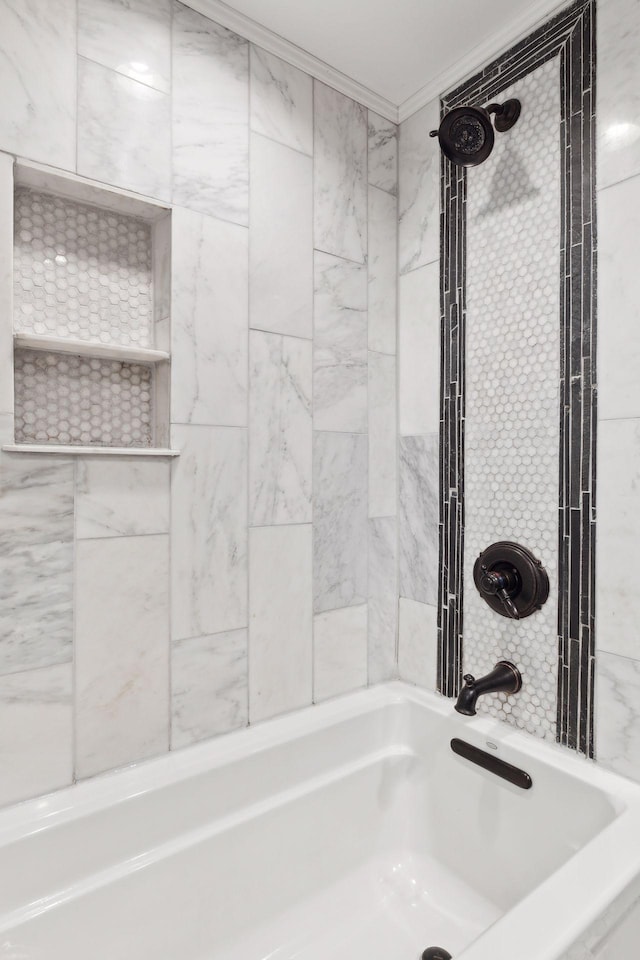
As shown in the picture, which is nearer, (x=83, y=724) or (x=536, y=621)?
(x=83, y=724)

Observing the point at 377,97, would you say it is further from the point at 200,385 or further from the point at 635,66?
the point at 200,385

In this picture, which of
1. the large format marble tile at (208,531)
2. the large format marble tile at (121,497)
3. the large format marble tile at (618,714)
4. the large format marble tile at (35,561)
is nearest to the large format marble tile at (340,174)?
the large format marble tile at (208,531)

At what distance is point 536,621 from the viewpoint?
148cm

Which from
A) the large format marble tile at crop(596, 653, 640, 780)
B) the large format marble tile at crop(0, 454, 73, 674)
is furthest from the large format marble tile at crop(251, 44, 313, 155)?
the large format marble tile at crop(596, 653, 640, 780)

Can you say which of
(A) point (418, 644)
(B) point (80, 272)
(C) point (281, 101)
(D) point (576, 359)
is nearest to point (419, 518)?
(A) point (418, 644)

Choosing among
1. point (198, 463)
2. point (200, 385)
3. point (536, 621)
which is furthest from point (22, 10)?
point (536, 621)

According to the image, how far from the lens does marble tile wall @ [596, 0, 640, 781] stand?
128 centimetres

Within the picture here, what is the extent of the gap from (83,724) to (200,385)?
2.81 ft

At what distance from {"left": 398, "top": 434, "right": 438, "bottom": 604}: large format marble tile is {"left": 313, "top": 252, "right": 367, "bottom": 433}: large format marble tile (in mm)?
202

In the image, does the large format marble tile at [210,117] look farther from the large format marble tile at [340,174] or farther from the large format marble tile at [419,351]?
the large format marble tile at [419,351]

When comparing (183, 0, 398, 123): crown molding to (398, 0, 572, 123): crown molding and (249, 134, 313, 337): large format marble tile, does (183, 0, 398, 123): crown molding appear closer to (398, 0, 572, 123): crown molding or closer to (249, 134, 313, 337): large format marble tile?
(398, 0, 572, 123): crown molding

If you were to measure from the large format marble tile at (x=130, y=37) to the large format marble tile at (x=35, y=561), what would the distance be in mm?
943

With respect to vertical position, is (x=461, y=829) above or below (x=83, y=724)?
below

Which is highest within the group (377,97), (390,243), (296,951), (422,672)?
(377,97)
